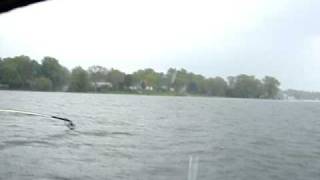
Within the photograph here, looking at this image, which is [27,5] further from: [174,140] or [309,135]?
[309,135]

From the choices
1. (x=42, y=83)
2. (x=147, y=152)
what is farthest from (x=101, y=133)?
(x=42, y=83)

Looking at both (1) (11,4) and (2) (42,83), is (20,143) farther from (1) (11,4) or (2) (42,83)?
(1) (11,4)

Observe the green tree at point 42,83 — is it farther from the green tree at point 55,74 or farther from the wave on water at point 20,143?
the wave on water at point 20,143

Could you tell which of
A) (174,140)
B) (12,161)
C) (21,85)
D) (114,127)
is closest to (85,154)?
(12,161)

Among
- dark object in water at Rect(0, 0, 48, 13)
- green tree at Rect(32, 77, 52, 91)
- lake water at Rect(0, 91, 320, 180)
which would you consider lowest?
lake water at Rect(0, 91, 320, 180)

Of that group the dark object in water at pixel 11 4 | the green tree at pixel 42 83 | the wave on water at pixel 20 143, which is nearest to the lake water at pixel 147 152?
the wave on water at pixel 20 143

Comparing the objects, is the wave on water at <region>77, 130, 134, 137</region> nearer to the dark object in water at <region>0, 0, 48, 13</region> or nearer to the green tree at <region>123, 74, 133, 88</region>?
the green tree at <region>123, 74, 133, 88</region>

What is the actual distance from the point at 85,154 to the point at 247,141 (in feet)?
33.5

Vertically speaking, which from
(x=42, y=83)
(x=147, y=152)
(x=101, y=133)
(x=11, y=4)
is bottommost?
(x=147, y=152)

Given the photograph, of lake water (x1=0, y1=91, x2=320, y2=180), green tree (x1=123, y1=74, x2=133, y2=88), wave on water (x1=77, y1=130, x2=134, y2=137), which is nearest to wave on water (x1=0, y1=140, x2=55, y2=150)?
lake water (x1=0, y1=91, x2=320, y2=180)

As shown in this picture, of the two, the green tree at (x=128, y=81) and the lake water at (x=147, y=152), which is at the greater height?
the green tree at (x=128, y=81)

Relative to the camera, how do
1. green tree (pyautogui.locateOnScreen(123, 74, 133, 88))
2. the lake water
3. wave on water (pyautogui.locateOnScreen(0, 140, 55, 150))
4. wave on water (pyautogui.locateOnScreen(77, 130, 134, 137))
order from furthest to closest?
green tree (pyautogui.locateOnScreen(123, 74, 133, 88)) → wave on water (pyautogui.locateOnScreen(77, 130, 134, 137)) → wave on water (pyautogui.locateOnScreen(0, 140, 55, 150)) → the lake water

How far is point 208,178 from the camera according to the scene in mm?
16141

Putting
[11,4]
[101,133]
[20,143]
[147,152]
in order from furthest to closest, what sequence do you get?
[101,133] → [20,143] → [147,152] → [11,4]
